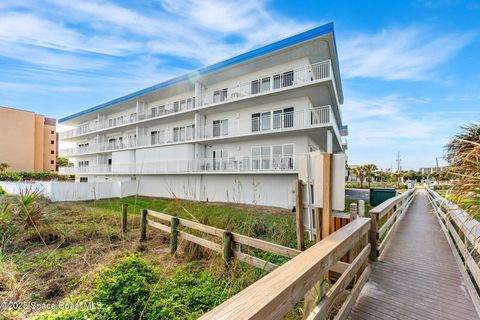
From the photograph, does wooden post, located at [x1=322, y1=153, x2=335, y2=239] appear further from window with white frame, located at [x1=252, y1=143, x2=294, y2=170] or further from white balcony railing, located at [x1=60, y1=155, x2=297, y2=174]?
window with white frame, located at [x1=252, y1=143, x2=294, y2=170]

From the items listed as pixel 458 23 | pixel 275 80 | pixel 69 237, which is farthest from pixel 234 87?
pixel 69 237

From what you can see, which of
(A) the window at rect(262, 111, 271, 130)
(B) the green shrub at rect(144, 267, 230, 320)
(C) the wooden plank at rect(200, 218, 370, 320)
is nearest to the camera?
(C) the wooden plank at rect(200, 218, 370, 320)

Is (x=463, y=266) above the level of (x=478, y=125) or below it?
below

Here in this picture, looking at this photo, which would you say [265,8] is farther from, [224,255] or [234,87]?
[224,255]

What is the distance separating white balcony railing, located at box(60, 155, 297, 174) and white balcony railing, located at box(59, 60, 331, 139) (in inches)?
175

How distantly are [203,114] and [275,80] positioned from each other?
6727 mm

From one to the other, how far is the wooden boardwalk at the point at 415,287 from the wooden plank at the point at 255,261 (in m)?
1.33

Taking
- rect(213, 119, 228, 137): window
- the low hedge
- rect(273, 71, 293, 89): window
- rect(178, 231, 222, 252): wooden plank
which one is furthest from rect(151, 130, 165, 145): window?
the low hedge

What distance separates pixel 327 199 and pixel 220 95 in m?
16.2

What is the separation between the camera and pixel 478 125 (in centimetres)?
251

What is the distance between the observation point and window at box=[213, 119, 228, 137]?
57.0ft

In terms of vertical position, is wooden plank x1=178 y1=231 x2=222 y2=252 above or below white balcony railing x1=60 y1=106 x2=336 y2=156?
below

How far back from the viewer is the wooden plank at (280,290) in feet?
3.04

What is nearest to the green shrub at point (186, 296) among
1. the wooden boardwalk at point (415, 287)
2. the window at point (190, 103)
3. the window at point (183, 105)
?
the wooden boardwalk at point (415, 287)
